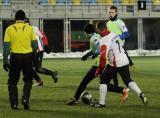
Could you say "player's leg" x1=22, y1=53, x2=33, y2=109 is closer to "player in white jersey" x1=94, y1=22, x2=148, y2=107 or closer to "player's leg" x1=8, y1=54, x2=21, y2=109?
"player's leg" x1=8, y1=54, x2=21, y2=109

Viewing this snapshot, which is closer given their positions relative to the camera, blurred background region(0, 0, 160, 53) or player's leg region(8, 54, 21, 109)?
player's leg region(8, 54, 21, 109)

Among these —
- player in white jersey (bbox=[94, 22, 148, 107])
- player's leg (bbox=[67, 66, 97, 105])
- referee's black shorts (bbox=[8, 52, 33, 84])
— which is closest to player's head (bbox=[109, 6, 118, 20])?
player in white jersey (bbox=[94, 22, 148, 107])

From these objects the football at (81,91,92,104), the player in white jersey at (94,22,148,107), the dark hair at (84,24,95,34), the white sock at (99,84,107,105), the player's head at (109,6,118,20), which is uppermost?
the player's head at (109,6,118,20)

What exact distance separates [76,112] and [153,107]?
5.90 feet

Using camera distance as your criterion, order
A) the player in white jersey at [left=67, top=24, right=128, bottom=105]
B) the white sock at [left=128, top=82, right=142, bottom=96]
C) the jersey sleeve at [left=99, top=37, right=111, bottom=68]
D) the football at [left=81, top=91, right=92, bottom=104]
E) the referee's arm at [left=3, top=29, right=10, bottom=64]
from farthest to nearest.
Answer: the football at [left=81, top=91, right=92, bottom=104] < the player in white jersey at [left=67, top=24, right=128, bottom=105] < the white sock at [left=128, top=82, right=142, bottom=96] < the referee's arm at [left=3, top=29, right=10, bottom=64] < the jersey sleeve at [left=99, top=37, right=111, bottom=68]

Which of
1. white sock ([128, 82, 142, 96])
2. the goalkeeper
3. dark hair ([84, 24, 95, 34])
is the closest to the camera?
white sock ([128, 82, 142, 96])

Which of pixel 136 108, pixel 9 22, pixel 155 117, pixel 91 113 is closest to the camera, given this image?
pixel 155 117

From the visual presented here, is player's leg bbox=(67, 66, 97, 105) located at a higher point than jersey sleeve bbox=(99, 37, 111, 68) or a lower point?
lower

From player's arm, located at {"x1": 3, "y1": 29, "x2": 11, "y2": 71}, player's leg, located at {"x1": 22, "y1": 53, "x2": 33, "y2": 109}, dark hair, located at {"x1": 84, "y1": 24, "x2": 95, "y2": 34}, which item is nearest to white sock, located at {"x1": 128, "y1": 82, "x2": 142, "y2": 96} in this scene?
dark hair, located at {"x1": 84, "y1": 24, "x2": 95, "y2": 34}

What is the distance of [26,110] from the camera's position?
12211 millimetres

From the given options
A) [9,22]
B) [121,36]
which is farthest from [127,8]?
[121,36]

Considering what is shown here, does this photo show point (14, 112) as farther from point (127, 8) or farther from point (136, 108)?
point (127, 8)

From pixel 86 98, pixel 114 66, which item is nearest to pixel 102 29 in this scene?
pixel 114 66

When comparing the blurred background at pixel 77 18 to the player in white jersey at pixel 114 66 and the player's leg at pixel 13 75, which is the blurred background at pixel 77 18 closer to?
the player in white jersey at pixel 114 66
